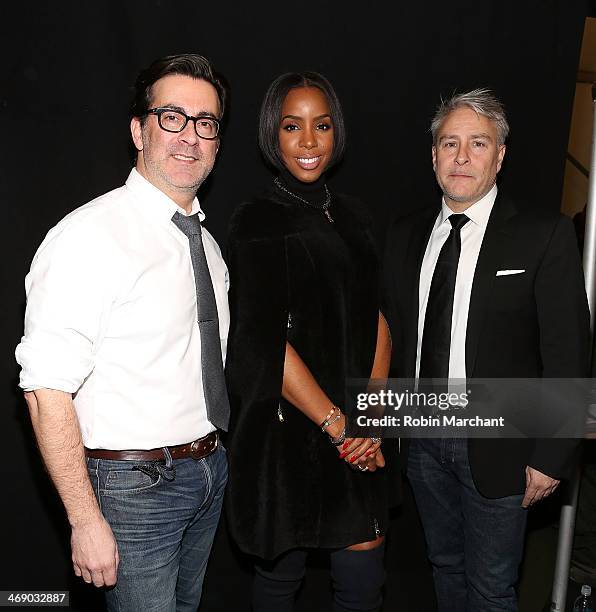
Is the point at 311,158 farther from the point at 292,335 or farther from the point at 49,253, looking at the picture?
the point at 49,253

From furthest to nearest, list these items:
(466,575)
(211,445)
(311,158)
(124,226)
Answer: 1. (466,575)
2. (311,158)
3. (211,445)
4. (124,226)

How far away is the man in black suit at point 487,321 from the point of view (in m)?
1.93

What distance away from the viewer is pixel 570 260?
6.29 ft

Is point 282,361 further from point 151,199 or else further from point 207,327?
point 151,199

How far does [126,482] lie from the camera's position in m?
1.61

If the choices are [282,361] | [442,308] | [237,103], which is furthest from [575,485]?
[237,103]

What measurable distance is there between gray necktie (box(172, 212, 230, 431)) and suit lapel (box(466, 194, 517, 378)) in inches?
28.8

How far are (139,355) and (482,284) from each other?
992mm

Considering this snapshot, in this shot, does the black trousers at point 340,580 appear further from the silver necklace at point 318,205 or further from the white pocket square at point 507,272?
the silver necklace at point 318,205

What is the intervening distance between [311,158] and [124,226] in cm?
59

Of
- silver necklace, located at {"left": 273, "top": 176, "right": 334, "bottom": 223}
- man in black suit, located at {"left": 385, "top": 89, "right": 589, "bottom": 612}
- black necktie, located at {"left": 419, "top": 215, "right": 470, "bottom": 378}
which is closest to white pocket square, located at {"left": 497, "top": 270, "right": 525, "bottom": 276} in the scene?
man in black suit, located at {"left": 385, "top": 89, "right": 589, "bottom": 612}

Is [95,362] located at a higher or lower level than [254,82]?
lower

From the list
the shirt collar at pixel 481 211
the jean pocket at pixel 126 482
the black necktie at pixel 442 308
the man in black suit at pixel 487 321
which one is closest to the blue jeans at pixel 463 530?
the man in black suit at pixel 487 321

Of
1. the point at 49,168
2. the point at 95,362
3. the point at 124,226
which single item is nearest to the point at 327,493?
the point at 95,362
